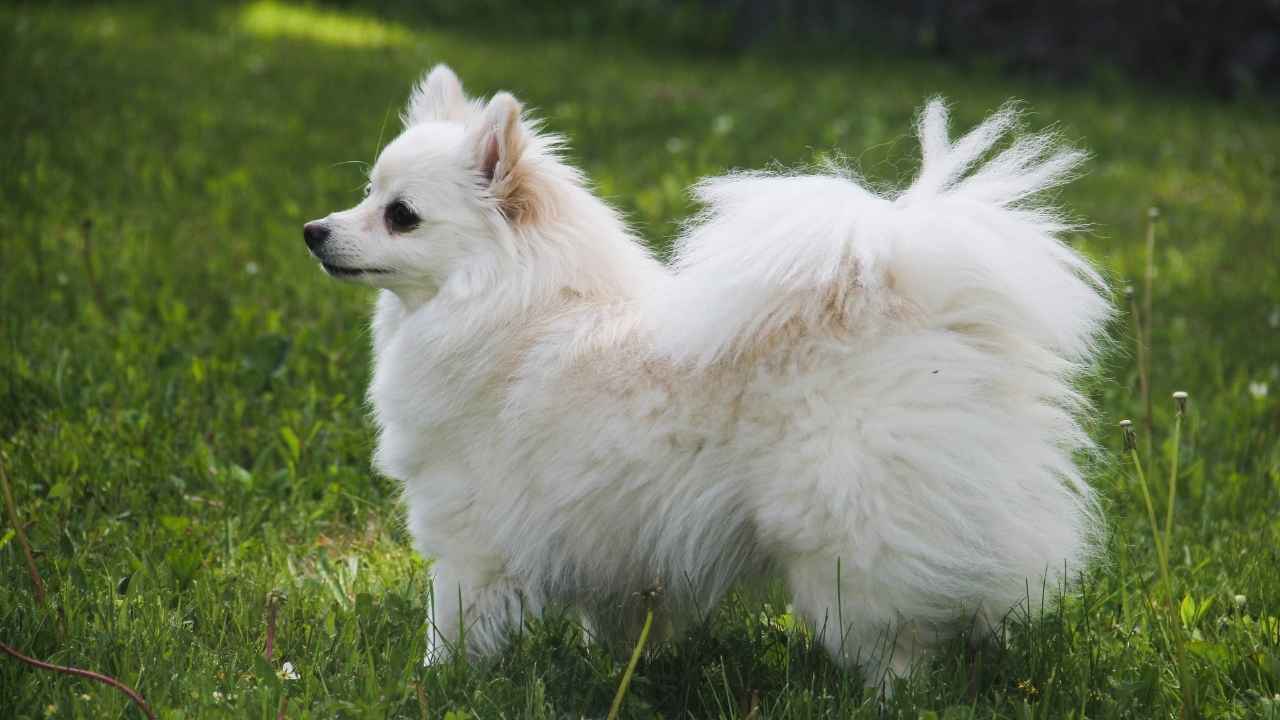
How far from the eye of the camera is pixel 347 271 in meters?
2.73

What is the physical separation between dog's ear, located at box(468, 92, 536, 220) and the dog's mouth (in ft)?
0.96

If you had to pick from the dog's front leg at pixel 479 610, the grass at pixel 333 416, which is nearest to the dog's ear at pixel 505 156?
the dog's front leg at pixel 479 610

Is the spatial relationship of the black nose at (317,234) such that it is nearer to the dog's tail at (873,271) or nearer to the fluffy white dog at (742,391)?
the fluffy white dog at (742,391)

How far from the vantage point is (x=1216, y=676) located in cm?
253

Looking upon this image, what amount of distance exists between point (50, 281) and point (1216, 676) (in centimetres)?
414

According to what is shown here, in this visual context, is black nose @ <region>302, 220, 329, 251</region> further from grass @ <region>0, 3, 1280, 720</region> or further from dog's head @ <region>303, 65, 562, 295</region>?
grass @ <region>0, 3, 1280, 720</region>

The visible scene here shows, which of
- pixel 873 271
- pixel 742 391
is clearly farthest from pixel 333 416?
pixel 873 271

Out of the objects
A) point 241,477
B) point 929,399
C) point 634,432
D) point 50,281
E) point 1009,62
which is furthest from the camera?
point 1009,62

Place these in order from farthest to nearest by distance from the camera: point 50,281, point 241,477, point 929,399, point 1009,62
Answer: point 1009,62 < point 50,281 < point 241,477 < point 929,399

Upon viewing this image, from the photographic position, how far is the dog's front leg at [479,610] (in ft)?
8.73

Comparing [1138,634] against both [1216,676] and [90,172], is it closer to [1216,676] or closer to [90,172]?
[1216,676]

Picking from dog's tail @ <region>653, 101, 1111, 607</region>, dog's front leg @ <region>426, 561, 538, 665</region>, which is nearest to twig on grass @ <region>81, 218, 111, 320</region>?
dog's front leg @ <region>426, 561, 538, 665</region>

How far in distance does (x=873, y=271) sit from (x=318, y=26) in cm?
901

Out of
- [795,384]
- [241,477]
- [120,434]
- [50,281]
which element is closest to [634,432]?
[795,384]
